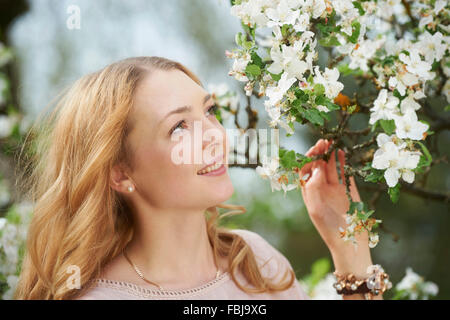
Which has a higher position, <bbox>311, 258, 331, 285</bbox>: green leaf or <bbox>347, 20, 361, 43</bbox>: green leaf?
<bbox>347, 20, 361, 43</bbox>: green leaf

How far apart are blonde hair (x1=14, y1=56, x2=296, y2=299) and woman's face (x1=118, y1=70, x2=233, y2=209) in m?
0.05

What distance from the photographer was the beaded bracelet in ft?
4.66

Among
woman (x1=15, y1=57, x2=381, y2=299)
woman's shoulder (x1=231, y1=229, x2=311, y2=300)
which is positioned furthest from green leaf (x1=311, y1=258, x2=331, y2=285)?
woman (x1=15, y1=57, x2=381, y2=299)

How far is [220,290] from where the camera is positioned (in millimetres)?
1519

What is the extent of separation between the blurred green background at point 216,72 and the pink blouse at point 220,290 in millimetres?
2380

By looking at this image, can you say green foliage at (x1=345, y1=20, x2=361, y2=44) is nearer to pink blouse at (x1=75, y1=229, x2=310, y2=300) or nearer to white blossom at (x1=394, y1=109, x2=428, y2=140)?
white blossom at (x1=394, y1=109, x2=428, y2=140)

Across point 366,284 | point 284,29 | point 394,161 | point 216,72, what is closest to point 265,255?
point 366,284

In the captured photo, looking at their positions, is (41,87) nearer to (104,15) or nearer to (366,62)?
(104,15)

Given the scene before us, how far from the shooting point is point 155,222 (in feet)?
4.87

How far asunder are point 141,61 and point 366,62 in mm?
678

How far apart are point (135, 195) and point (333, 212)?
63 centimetres

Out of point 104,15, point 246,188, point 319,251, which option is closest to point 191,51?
point 104,15

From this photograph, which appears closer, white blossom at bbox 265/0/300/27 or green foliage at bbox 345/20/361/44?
white blossom at bbox 265/0/300/27

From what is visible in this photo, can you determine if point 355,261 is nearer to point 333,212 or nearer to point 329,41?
point 333,212
